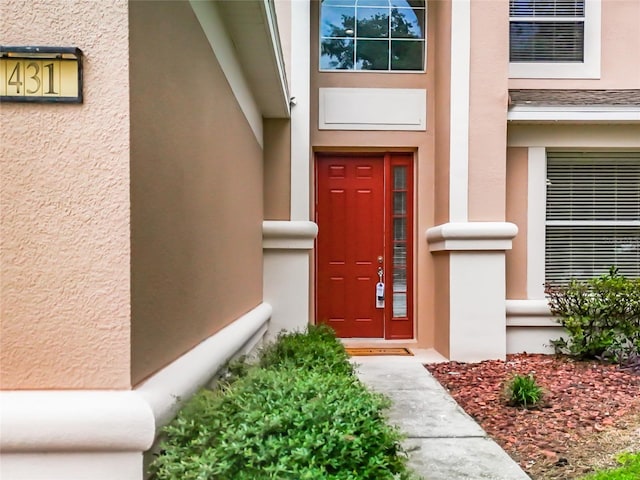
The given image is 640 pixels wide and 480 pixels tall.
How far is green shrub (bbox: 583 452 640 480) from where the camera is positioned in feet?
8.99

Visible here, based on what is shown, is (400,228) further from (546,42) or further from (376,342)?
(546,42)

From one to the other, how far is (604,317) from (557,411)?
7.38 ft

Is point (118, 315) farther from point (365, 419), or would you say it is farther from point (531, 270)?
point (531, 270)

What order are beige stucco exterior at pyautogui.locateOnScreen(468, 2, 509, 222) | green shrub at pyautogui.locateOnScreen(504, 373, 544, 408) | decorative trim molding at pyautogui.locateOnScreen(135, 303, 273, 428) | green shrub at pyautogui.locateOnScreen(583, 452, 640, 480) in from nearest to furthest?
decorative trim molding at pyautogui.locateOnScreen(135, 303, 273, 428) → green shrub at pyautogui.locateOnScreen(583, 452, 640, 480) → green shrub at pyautogui.locateOnScreen(504, 373, 544, 408) → beige stucco exterior at pyautogui.locateOnScreen(468, 2, 509, 222)

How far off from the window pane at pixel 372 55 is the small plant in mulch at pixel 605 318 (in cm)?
387

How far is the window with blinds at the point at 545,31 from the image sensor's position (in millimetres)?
6676

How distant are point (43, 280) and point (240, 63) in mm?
2930

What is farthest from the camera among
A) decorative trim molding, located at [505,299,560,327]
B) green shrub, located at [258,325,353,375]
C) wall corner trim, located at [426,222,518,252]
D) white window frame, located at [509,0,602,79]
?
white window frame, located at [509,0,602,79]

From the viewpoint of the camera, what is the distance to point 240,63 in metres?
4.09

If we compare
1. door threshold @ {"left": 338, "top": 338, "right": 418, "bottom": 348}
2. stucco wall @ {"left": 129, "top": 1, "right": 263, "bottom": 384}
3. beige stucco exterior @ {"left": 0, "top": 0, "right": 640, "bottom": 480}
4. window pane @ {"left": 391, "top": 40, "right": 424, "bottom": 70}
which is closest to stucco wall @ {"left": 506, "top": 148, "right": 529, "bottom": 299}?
beige stucco exterior @ {"left": 0, "top": 0, "right": 640, "bottom": 480}

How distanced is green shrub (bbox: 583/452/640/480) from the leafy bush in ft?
9.62

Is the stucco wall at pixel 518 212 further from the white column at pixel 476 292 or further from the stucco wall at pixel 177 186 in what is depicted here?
the stucco wall at pixel 177 186

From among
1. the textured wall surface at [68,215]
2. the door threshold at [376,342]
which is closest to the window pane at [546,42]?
the door threshold at [376,342]

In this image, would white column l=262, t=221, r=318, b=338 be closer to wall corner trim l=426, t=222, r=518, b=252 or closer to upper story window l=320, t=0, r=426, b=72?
wall corner trim l=426, t=222, r=518, b=252
